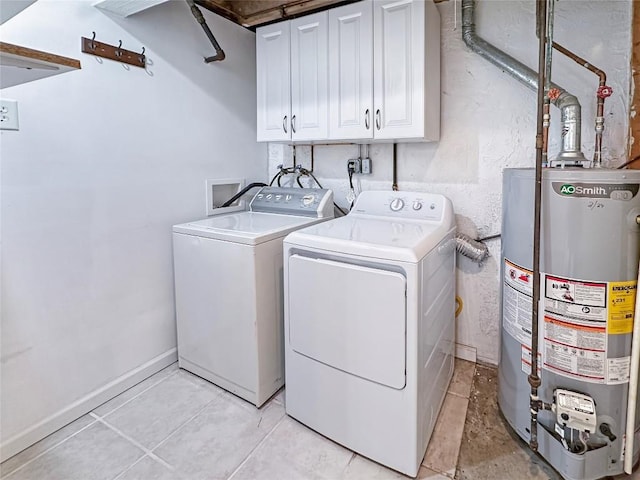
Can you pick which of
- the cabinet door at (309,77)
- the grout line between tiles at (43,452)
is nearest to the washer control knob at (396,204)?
the cabinet door at (309,77)

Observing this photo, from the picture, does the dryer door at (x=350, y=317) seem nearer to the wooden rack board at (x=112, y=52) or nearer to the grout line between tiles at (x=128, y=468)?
the grout line between tiles at (x=128, y=468)

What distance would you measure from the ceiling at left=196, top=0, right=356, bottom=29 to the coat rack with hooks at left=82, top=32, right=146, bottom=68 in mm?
638

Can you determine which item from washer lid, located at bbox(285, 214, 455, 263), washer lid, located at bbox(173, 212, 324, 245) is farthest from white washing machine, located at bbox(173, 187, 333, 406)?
washer lid, located at bbox(285, 214, 455, 263)

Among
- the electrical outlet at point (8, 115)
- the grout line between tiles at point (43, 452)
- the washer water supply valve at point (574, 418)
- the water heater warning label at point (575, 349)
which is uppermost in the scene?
the electrical outlet at point (8, 115)

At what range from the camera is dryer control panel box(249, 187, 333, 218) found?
7.61 ft

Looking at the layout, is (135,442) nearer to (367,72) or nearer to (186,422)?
(186,422)

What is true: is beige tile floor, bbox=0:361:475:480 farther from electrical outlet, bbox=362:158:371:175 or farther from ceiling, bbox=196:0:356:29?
ceiling, bbox=196:0:356:29

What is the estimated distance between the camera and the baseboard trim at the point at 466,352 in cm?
230

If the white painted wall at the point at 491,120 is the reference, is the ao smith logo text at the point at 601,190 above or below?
below

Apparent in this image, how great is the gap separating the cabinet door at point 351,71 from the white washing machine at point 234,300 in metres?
0.49

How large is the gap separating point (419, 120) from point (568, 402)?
1.41 m

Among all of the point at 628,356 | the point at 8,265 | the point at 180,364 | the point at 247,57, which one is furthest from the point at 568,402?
the point at 247,57

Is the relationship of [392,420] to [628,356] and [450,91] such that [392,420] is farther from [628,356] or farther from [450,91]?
[450,91]

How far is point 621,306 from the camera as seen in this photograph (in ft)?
4.33
